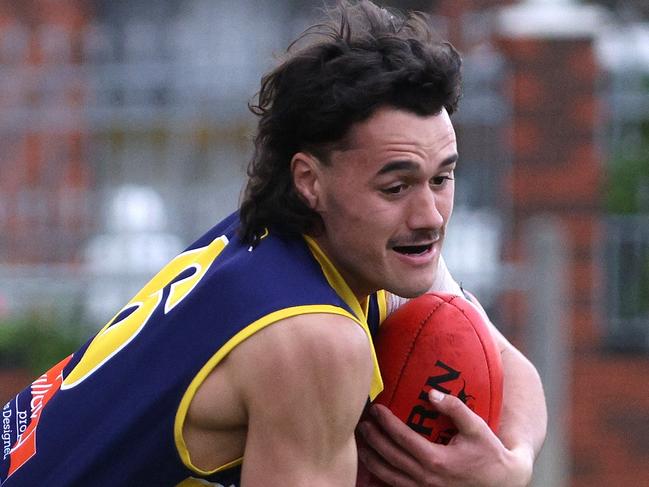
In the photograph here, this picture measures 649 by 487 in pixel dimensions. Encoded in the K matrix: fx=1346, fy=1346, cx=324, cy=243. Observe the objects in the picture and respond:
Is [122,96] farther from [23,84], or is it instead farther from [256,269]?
[256,269]

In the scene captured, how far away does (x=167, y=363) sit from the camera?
3.02 meters

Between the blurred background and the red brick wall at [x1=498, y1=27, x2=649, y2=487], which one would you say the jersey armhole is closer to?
the blurred background

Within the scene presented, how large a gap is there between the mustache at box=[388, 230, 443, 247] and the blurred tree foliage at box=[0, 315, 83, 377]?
15.6 feet

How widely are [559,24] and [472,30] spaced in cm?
54

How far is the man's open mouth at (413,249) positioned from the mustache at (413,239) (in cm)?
2

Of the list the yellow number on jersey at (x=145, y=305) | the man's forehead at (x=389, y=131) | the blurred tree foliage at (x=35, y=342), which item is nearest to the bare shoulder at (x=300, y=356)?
the yellow number on jersey at (x=145, y=305)

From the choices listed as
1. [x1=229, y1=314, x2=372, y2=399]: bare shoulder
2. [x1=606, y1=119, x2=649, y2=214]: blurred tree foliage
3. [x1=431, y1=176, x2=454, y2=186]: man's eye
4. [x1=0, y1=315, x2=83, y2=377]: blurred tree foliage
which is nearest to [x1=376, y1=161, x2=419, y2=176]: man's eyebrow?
[x1=431, y1=176, x2=454, y2=186]: man's eye

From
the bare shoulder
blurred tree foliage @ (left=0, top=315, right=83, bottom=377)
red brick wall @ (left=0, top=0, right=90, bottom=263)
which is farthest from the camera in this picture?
red brick wall @ (left=0, top=0, right=90, bottom=263)

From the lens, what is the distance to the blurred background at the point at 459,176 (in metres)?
7.79

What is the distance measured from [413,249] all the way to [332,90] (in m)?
0.42

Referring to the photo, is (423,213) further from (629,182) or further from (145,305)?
(629,182)

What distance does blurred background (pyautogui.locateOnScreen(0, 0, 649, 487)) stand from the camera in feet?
25.6

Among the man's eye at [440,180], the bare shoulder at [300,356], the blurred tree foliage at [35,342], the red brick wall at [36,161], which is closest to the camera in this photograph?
the bare shoulder at [300,356]

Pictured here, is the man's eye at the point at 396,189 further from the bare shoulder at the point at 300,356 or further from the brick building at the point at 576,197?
the brick building at the point at 576,197
